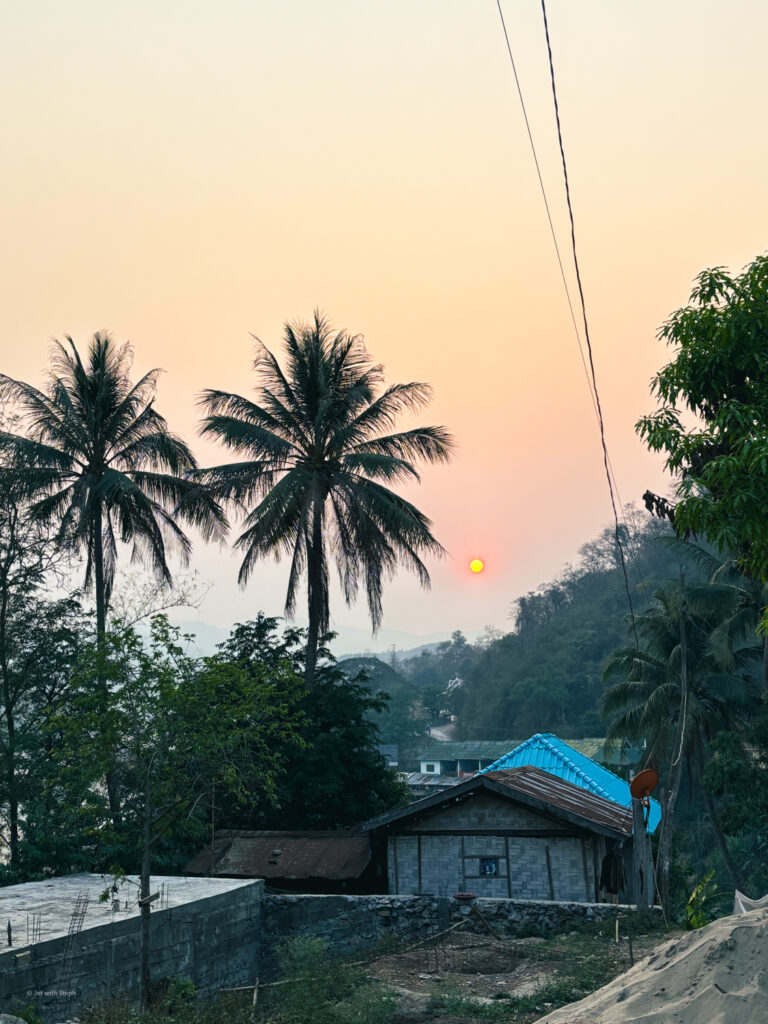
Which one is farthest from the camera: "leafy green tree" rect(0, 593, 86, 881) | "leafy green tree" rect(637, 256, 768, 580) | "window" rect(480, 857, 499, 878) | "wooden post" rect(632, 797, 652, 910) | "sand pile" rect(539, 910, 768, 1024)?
"leafy green tree" rect(0, 593, 86, 881)

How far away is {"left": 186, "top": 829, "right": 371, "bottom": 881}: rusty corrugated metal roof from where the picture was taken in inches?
860

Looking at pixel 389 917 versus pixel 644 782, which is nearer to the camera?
pixel 644 782

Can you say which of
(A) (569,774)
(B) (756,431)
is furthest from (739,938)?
(A) (569,774)

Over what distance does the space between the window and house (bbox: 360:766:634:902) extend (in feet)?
0.08

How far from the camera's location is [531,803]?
68.6 ft

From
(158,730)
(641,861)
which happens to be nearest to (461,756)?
(641,861)

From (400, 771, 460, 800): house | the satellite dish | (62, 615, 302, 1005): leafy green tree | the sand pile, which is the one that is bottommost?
(400, 771, 460, 800): house

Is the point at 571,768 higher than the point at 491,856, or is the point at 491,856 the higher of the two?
the point at 571,768

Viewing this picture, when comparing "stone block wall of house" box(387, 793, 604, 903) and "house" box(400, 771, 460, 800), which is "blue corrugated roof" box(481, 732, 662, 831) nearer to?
"stone block wall of house" box(387, 793, 604, 903)

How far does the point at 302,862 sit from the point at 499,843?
471cm

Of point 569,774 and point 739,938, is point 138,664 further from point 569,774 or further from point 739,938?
point 569,774

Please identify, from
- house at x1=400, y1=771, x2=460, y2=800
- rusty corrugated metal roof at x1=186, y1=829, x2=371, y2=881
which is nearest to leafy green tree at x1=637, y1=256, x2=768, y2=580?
rusty corrugated metal roof at x1=186, y1=829, x2=371, y2=881

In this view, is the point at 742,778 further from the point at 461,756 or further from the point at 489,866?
the point at 461,756

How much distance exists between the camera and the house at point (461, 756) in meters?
85.8
